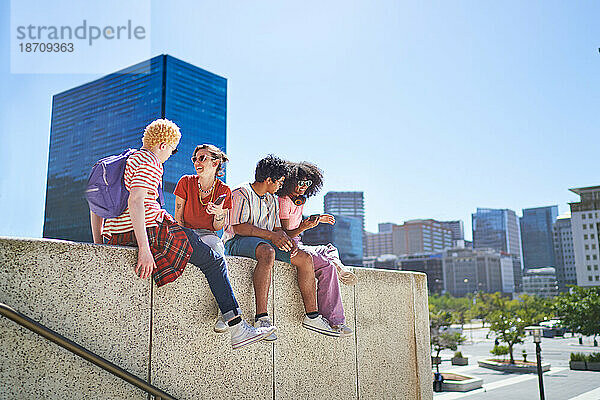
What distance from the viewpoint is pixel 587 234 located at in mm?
83500

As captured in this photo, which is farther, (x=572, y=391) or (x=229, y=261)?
(x=572, y=391)

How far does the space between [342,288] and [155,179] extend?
2228mm

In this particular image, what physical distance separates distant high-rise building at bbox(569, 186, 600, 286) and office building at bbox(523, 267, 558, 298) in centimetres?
6260

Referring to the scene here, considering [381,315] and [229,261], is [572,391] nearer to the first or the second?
[381,315]

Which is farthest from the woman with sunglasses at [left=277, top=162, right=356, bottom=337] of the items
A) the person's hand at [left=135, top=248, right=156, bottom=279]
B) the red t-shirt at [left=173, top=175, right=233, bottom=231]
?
the person's hand at [left=135, top=248, right=156, bottom=279]

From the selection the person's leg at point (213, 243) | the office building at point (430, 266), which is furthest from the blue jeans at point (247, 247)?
the office building at point (430, 266)

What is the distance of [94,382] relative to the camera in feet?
9.23

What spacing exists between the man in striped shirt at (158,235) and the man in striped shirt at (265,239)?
0.42 metres

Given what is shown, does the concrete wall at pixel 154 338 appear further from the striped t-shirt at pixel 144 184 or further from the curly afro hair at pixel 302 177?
the curly afro hair at pixel 302 177

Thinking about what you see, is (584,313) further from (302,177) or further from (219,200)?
(219,200)

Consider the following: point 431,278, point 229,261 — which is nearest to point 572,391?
point 229,261

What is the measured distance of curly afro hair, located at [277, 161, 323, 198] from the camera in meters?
4.26

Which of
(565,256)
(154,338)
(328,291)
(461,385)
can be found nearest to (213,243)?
(154,338)

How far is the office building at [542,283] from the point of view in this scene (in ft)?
468
